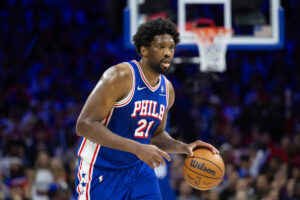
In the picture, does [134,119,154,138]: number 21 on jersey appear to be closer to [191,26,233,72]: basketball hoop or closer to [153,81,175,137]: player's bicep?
[153,81,175,137]: player's bicep

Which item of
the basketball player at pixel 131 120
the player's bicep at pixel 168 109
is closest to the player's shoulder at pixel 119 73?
the basketball player at pixel 131 120

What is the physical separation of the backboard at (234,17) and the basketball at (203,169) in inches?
165

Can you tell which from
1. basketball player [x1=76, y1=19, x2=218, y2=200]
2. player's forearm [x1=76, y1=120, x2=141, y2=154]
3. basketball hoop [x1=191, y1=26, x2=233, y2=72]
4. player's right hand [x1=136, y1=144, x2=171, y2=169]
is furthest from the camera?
basketball hoop [x1=191, y1=26, x2=233, y2=72]

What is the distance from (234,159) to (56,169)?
3513 mm

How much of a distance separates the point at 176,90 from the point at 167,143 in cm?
802

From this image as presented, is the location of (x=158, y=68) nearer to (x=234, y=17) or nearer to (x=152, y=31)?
(x=152, y=31)

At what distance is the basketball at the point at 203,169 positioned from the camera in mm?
4020

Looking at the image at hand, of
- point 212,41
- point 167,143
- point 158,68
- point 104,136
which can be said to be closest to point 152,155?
point 104,136

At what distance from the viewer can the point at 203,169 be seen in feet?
13.1

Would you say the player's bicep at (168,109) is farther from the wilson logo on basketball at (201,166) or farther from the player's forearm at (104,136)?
the player's forearm at (104,136)

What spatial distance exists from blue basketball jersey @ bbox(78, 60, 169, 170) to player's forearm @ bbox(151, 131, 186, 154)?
30cm

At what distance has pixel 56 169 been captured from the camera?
9.12 meters

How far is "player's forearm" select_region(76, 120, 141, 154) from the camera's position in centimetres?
346

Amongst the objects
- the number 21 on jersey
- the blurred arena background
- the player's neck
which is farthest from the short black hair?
the blurred arena background
